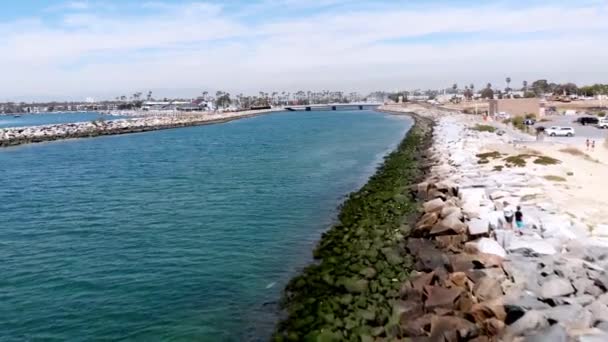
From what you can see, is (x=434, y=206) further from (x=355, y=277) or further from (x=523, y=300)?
(x=523, y=300)

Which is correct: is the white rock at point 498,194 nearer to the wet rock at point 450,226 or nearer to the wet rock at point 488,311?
the wet rock at point 450,226

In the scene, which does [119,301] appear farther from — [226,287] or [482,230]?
[482,230]

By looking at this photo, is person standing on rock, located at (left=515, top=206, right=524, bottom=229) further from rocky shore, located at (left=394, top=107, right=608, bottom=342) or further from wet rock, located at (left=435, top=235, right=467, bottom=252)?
wet rock, located at (left=435, top=235, right=467, bottom=252)

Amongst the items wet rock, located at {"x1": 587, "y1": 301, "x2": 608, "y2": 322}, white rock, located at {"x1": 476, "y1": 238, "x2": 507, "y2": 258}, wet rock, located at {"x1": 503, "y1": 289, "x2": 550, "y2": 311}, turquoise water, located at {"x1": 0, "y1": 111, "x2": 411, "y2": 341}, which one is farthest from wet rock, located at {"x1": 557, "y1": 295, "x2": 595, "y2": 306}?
turquoise water, located at {"x1": 0, "y1": 111, "x2": 411, "y2": 341}

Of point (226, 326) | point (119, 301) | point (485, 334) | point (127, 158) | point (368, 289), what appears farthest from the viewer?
point (127, 158)

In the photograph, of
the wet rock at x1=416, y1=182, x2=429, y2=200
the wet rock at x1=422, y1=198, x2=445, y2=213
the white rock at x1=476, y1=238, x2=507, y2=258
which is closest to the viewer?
the white rock at x1=476, y1=238, x2=507, y2=258

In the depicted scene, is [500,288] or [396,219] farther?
[396,219]

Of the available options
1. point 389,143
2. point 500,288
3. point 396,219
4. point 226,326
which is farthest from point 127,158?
point 500,288

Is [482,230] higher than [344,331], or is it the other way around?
[482,230]
